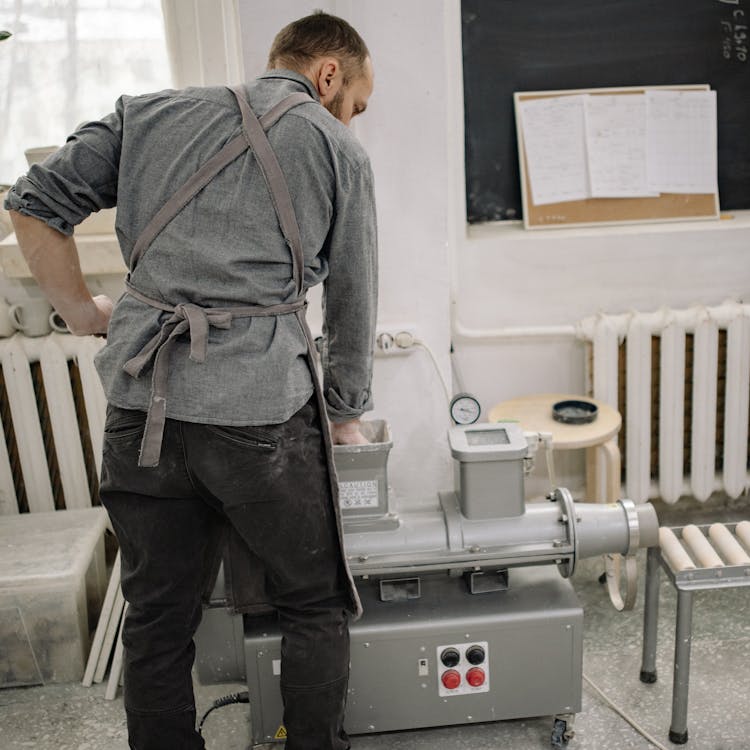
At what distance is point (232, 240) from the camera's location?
162 centimetres

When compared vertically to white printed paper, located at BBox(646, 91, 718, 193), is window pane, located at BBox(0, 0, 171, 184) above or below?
above

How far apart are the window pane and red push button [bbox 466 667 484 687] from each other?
190cm

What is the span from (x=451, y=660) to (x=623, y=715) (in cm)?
50

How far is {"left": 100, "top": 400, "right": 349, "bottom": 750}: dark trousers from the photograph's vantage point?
169 cm

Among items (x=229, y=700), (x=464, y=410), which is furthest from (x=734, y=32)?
(x=229, y=700)

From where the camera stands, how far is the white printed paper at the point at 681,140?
116 inches

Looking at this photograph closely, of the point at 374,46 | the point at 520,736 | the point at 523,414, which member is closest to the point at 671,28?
the point at 374,46

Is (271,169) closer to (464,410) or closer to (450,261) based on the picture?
(464,410)

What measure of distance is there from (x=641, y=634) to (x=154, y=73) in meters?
2.15

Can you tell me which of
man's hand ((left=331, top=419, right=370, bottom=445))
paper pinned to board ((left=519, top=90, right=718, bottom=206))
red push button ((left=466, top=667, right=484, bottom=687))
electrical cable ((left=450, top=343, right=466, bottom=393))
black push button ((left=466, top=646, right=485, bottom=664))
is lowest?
red push button ((left=466, top=667, right=484, bottom=687))

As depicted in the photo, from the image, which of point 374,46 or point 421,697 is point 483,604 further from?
point 374,46

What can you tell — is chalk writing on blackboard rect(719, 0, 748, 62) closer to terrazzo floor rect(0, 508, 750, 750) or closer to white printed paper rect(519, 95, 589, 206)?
white printed paper rect(519, 95, 589, 206)

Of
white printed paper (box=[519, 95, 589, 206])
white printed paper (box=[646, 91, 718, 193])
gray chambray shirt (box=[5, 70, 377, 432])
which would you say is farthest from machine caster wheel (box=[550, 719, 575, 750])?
white printed paper (box=[646, 91, 718, 193])

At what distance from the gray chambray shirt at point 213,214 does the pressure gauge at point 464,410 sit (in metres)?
0.71
